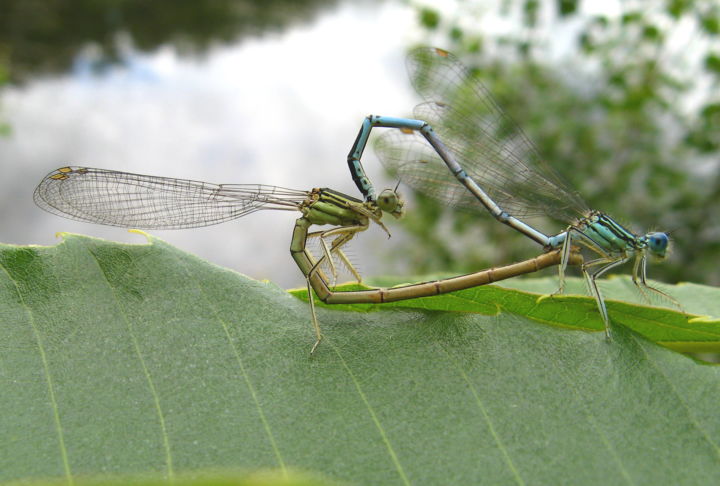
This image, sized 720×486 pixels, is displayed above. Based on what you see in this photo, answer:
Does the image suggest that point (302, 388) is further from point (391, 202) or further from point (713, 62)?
point (713, 62)

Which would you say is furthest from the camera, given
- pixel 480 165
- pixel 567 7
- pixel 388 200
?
pixel 567 7

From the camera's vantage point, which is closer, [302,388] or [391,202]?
[302,388]

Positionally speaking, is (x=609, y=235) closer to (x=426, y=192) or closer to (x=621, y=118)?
(x=426, y=192)

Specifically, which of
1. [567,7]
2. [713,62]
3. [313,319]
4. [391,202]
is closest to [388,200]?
[391,202]

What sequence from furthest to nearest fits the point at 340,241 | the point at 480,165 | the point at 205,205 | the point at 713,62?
the point at 713,62 → the point at 480,165 → the point at 205,205 → the point at 340,241

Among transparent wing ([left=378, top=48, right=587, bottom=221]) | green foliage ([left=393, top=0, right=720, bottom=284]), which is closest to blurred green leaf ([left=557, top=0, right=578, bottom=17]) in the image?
green foliage ([left=393, top=0, right=720, bottom=284])

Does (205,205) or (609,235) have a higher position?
(609,235)

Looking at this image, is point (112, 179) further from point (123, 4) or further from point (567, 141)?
point (123, 4)

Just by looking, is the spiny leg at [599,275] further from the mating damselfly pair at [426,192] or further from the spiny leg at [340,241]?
the spiny leg at [340,241]
